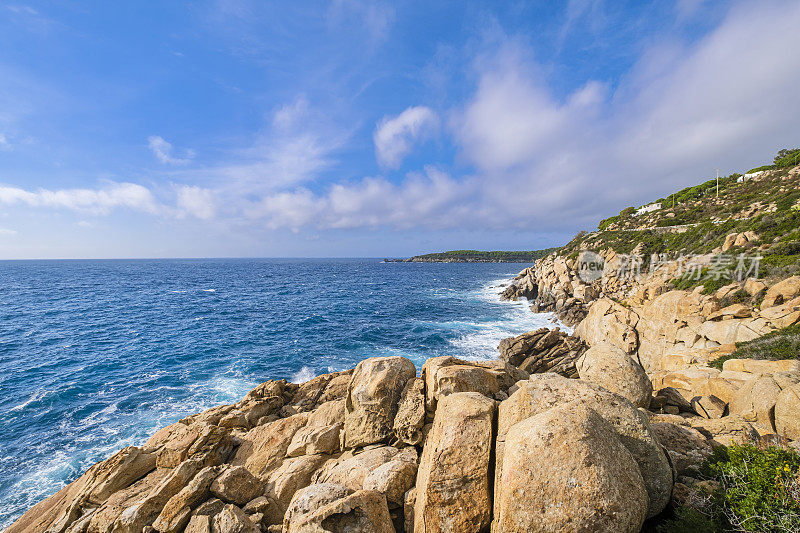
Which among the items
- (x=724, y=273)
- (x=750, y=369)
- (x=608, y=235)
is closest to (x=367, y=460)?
(x=750, y=369)

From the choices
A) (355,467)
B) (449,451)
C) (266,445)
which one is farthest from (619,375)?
(266,445)

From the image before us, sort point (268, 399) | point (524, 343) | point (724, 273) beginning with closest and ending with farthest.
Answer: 1. point (268, 399)
2. point (724, 273)
3. point (524, 343)

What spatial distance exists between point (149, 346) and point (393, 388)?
120 ft

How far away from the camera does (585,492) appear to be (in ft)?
16.1

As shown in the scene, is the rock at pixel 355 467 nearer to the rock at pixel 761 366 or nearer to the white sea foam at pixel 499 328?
the rock at pixel 761 366

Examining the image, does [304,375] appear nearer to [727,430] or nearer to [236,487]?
[236,487]

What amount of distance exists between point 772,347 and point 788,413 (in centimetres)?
838

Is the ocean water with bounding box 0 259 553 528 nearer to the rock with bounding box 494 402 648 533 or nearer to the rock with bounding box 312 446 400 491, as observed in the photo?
the rock with bounding box 312 446 400 491

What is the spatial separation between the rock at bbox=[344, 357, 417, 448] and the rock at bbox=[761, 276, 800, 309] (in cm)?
2376

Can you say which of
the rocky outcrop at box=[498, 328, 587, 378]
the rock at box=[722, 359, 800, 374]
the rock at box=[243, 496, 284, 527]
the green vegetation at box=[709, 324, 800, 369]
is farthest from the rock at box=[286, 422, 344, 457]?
the rocky outcrop at box=[498, 328, 587, 378]

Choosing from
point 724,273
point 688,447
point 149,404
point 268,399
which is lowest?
point 149,404

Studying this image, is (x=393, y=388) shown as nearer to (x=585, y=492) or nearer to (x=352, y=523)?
(x=352, y=523)

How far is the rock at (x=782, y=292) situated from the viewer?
60.4ft

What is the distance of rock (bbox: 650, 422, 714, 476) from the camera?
7.19 meters
